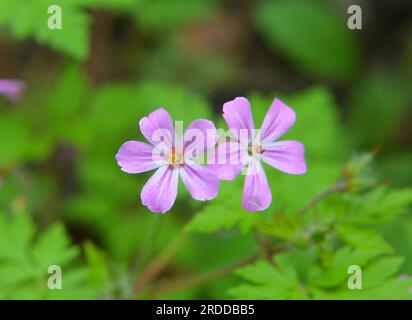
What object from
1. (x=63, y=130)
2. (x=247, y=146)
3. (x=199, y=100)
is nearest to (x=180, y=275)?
(x=63, y=130)

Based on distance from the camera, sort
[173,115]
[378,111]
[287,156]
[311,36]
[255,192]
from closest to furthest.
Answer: [255,192] → [287,156] → [173,115] → [378,111] → [311,36]

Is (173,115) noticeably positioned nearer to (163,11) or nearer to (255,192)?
(255,192)

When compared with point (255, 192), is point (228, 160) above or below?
above

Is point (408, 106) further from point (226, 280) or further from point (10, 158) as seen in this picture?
point (10, 158)

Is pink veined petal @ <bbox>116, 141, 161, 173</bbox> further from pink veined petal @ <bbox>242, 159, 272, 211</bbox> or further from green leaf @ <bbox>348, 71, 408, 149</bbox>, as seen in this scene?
green leaf @ <bbox>348, 71, 408, 149</bbox>

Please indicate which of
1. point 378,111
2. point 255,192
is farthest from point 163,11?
point 255,192

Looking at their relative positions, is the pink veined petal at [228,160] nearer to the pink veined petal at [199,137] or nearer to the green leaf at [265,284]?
the pink veined petal at [199,137]

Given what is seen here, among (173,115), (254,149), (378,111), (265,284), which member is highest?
(378,111)
